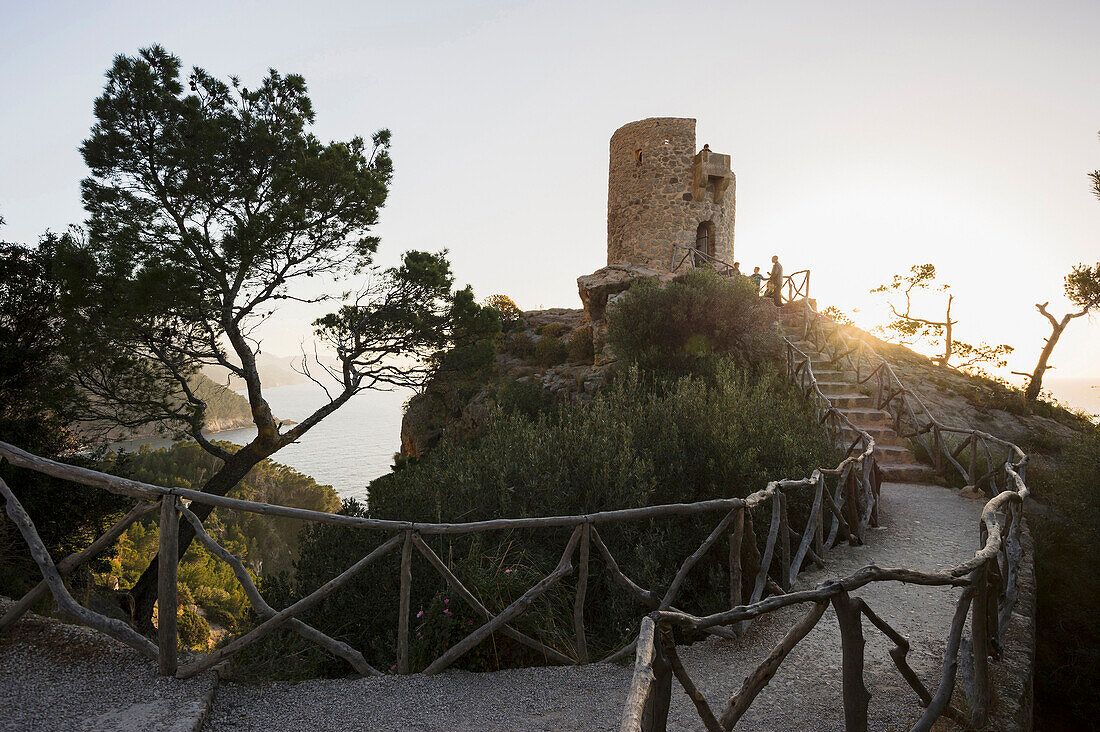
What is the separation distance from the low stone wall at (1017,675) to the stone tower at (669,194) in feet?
50.1

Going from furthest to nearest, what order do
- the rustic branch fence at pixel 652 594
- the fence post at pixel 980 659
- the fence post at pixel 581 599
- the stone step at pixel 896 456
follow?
the stone step at pixel 896 456, the fence post at pixel 581 599, the fence post at pixel 980 659, the rustic branch fence at pixel 652 594

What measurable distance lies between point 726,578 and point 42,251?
11.1 m

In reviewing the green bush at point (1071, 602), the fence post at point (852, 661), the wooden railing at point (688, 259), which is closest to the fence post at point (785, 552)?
the fence post at point (852, 661)

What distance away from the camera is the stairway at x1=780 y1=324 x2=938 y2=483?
873cm

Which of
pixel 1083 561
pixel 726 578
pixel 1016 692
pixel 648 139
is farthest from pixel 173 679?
pixel 648 139

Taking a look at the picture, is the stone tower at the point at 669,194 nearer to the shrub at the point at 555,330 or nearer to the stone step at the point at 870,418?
the shrub at the point at 555,330

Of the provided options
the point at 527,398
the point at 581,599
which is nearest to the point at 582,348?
the point at 527,398

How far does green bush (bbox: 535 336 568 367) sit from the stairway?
654cm

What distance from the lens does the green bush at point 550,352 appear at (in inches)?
612

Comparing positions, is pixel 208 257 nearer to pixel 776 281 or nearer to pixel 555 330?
pixel 555 330

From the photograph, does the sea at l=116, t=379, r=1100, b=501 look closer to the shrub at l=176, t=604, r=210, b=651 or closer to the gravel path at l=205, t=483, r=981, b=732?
the shrub at l=176, t=604, r=210, b=651

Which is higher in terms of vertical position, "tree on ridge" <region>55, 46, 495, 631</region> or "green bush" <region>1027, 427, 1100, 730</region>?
"tree on ridge" <region>55, 46, 495, 631</region>

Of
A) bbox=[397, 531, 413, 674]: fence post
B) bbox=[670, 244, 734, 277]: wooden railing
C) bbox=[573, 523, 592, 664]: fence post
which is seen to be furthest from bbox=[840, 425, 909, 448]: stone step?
bbox=[670, 244, 734, 277]: wooden railing

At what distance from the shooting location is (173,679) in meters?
3.12
